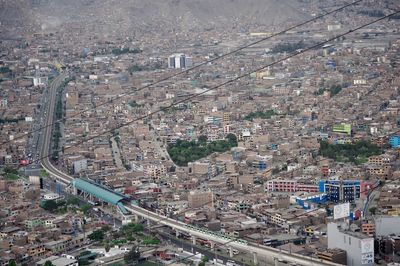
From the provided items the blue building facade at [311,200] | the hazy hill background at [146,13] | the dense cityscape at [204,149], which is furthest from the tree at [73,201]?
the hazy hill background at [146,13]

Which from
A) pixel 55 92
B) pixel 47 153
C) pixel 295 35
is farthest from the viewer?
pixel 295 35

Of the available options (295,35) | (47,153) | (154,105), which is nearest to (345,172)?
(47,153)

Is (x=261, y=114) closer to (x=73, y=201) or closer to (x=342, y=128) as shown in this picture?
(x=342, y=128)

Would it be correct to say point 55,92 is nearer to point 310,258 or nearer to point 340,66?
point 340,66

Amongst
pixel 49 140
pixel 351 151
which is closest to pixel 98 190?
pixel 351 151

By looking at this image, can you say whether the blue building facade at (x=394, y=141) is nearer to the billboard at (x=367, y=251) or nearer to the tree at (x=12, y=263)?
the billboard at (x=367, y=251)
